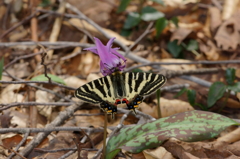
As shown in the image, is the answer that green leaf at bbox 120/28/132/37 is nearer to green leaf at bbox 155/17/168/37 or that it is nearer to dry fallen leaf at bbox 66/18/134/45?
dry fallen leaf at bbox 66/18/134/45

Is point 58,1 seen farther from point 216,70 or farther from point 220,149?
point 220,149

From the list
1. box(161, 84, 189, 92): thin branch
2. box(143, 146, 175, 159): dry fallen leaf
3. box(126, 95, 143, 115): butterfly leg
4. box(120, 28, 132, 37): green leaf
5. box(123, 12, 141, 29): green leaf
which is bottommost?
box(143, 146, 175, 159): dry fallen leaf

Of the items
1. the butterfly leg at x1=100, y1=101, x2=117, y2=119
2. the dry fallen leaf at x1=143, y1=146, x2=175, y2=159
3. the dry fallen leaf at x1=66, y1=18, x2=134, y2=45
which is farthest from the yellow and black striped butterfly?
the dry fallen leaf at x1=66, y1=18, x2=134, y2=45

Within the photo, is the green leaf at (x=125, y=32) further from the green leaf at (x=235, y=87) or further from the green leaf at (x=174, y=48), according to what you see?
the green leaf at (x=235, y=87)

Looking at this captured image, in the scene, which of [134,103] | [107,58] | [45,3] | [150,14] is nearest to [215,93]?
[134,103]

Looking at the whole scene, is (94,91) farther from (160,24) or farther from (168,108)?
(160,24)
